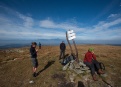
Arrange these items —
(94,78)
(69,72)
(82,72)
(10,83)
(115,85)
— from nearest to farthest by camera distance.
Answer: (115,85)
(94,78)
(10,83)
(82,72)
(69,72)

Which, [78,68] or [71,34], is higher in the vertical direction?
[71,34]

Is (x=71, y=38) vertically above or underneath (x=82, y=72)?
above

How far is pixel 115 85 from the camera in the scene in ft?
24.2

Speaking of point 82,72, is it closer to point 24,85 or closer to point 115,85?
point 115,85

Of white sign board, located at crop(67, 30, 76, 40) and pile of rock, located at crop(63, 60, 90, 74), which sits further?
white sign board, located at crop(67, 30, 76, 40)

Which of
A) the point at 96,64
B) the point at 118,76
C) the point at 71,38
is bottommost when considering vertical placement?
the point at 118,76

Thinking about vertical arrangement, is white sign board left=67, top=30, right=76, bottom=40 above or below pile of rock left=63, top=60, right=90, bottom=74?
above

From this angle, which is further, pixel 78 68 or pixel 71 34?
pixel 71 34

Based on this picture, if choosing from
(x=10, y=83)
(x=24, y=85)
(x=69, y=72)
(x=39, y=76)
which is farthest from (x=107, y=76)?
(x=10, y=83)

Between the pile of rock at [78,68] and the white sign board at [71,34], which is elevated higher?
the white sign board at [71,34]

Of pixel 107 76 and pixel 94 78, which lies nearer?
pixel 94 78

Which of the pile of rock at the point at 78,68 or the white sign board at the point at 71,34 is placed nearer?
the pile of rock at the point at 78,68

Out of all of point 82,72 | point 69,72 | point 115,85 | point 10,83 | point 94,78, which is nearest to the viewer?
point 115,85

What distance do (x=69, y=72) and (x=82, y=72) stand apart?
1411mm
